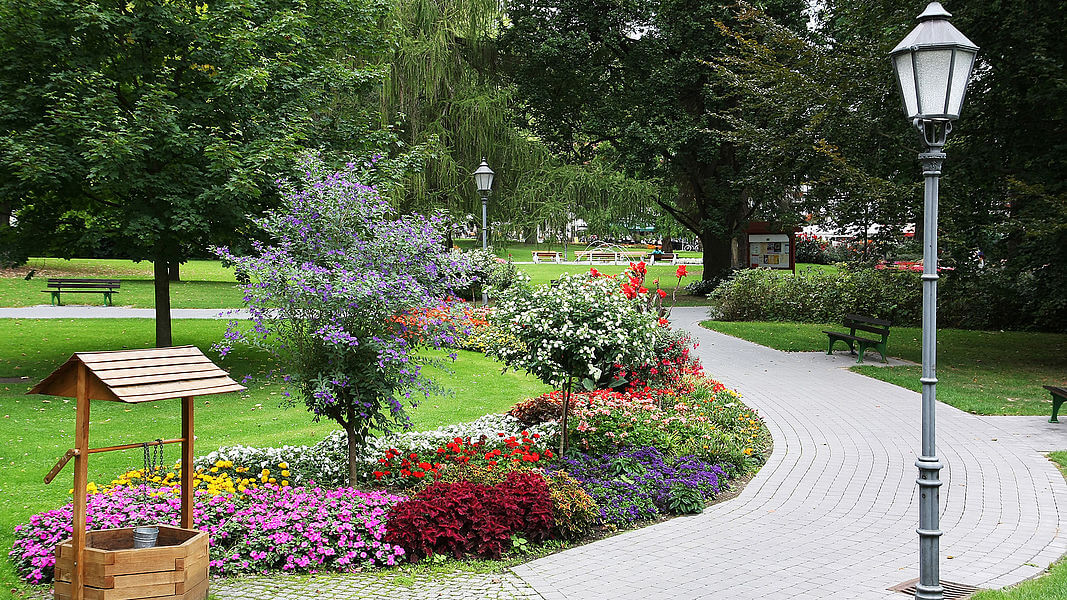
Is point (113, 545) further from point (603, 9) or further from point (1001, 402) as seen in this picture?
point (603, 9)

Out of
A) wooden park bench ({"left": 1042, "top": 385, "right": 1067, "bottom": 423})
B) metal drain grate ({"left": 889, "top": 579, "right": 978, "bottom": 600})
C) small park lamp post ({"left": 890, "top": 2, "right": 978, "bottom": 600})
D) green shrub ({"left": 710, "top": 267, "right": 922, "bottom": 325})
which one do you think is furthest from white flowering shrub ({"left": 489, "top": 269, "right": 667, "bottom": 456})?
green shrub ({"left": 710, "top": 267, "right": 922, "bottom": 325})

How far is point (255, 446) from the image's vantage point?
9320 mm

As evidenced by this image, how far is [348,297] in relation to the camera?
692cm

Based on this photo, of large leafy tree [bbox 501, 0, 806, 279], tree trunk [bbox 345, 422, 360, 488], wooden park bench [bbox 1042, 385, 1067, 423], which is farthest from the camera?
large leafy tree [bbox 501, 0, 806, 279]

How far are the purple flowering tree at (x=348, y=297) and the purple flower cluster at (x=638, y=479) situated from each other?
180cm

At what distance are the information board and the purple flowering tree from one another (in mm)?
23824

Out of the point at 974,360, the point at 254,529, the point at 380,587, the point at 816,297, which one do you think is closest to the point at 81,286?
the point at 816,297

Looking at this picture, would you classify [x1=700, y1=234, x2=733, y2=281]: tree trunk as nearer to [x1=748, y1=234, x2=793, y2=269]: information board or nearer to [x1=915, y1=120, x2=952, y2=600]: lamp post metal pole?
[x1=748, y1=234, x2=793, y2=269]: information board

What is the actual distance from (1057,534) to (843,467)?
2.39 metres

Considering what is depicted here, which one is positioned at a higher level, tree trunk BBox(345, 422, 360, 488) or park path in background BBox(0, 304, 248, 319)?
park path in background BBox(0, 304, 248, 319)

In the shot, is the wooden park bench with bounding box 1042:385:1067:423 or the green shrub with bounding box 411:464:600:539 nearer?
the green shrub with bounding box 411:464:600:539

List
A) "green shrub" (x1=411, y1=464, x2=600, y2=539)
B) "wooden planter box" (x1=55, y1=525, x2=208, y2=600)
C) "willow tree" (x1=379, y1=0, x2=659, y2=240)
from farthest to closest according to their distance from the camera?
1. "willow tree" (x1=379, y1=0, x2=659, y2=240)
2. "green shrub" (x1=411, y1=464, x2=600, y2=539)
3. "wooden planter box" (x1=55, y1=525, x2=208, y2=600)

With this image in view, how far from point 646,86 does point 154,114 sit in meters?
17.7

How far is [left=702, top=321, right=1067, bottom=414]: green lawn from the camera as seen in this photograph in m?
12.4
